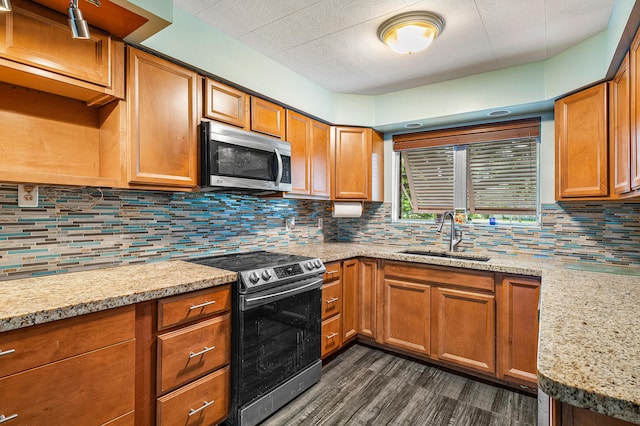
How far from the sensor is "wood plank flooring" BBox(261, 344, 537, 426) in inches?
77.8

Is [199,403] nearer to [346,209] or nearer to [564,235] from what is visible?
[346,209]

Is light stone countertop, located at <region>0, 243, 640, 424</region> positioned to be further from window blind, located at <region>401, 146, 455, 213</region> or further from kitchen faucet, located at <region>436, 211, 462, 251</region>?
window blind, located at <region>401, 146, 455, 213</region>

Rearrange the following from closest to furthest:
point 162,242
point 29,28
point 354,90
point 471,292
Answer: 1. point 29,28
2. point 162,242
3. point 471,292
4. point 354,90

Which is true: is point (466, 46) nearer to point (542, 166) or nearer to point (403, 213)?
point (542, 166)

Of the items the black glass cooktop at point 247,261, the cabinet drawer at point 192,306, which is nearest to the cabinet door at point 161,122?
the black glass cooktop at point 247,261

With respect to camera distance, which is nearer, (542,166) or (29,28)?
(29,28)

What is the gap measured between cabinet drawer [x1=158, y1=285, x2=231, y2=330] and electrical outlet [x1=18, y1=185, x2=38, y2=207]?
0.84 m

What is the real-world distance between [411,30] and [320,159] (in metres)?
1.36

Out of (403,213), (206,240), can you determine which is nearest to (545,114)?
(403,213)

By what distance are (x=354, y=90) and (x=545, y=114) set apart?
1.63m

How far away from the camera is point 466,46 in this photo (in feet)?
7.40

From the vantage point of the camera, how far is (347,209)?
330cm

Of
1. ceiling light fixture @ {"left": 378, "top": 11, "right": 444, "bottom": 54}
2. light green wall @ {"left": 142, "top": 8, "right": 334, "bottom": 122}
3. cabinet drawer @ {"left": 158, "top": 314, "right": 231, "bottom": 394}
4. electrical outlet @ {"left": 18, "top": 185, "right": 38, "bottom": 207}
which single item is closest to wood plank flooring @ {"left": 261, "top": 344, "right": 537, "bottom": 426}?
cabinet drawer @ {"left": 158, "top": 314, "right": 231, "bottom": 394}

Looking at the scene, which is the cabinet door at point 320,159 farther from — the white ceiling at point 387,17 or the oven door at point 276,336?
the oven door at point 276,336
